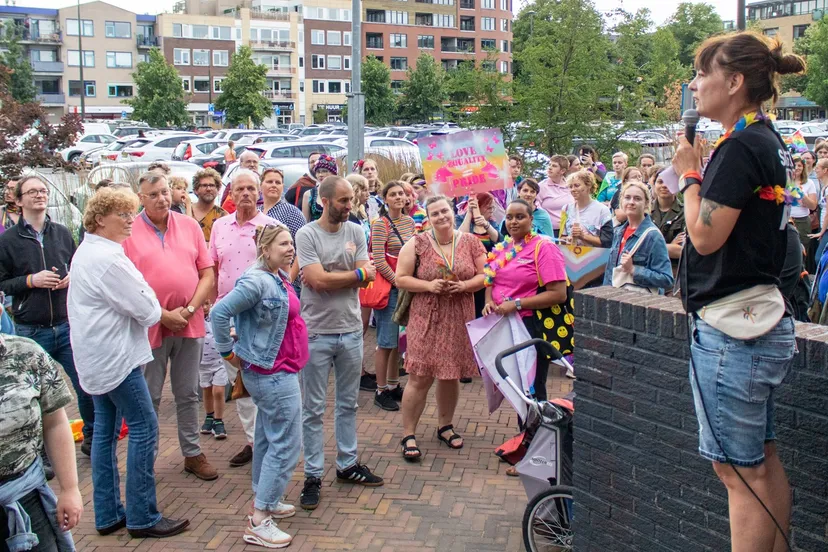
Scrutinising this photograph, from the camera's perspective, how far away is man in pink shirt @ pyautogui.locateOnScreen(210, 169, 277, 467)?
641 cm

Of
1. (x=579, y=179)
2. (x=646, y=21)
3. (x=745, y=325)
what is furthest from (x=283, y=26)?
(x=745, y=325)

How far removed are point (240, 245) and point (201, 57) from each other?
86860mm

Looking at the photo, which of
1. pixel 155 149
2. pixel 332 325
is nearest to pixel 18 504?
pixel 332 325

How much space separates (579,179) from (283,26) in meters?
87.5

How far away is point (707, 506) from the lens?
11.9 ft

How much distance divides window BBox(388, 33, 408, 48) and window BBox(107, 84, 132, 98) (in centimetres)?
2704

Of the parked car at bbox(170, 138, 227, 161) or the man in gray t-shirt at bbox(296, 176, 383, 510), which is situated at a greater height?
the parked car at bbox(170, 138, 227, 161)

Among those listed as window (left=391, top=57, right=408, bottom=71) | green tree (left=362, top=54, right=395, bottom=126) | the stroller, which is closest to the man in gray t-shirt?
the stroller

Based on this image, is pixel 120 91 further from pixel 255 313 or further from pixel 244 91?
pixel 255 313

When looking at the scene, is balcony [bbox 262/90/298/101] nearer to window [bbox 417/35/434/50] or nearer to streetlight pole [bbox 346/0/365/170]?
window [bbox 417/35/434/50]

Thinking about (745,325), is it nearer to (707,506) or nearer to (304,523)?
(707,506)

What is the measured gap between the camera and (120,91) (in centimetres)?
8600

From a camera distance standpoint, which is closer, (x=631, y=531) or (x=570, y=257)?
(x=631, y=531)

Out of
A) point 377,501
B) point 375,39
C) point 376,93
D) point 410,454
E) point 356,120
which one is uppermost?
point 375,39
